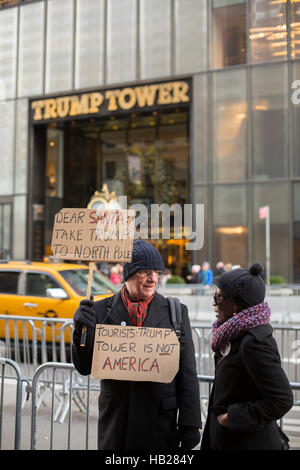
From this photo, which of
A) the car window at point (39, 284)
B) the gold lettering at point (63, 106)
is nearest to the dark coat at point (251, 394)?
the car window at point (39, 284)

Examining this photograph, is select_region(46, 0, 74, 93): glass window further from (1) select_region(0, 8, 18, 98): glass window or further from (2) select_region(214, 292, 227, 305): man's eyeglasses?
(2) select_region(214, 292, 227, 305): man's eyeglasses

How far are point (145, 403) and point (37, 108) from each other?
2422 centimetres

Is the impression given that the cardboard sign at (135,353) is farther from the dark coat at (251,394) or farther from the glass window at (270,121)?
the glass window at (270,121)

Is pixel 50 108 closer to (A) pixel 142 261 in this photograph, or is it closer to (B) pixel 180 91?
(B) pixel 180 91

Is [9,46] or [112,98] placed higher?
[9,46]

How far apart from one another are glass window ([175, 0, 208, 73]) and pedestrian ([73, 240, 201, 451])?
19.9 meters

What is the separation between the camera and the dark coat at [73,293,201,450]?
9.30 ft

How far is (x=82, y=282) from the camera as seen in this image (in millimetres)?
9633

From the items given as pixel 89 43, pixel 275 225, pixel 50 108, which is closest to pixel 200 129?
pixel 275 225

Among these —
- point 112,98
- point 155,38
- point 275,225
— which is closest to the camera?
point 275,225

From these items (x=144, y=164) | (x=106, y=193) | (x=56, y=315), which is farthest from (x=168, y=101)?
(x=56, y=315)

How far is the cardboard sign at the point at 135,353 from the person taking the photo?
2.86 m

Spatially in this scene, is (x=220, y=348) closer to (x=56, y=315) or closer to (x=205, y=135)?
(x=56, y=315)

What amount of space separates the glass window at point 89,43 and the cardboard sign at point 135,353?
22036 mm
